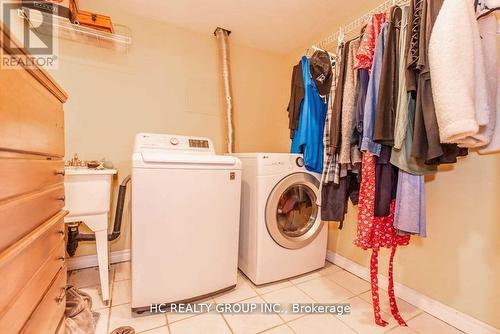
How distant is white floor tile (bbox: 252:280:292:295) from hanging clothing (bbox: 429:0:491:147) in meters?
1.28

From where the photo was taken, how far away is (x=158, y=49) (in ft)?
6.39

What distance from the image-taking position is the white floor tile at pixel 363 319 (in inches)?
47.1

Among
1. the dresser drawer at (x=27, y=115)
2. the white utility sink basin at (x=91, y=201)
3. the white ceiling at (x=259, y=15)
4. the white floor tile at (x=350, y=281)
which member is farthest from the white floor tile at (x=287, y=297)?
the white ceiling at (x=259, y=15)

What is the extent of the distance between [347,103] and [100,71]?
1.78 meters

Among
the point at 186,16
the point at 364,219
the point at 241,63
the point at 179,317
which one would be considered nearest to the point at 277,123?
the point at 241,63

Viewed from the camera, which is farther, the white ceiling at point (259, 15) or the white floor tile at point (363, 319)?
the white ceiling at point (259, 15)

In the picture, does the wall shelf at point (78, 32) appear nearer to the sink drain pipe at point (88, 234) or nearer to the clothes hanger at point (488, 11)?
the sink drain pipe at point (88, 234)

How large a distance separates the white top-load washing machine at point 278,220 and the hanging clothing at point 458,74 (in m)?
0.87

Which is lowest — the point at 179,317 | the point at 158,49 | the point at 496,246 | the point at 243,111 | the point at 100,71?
the point at 179,317

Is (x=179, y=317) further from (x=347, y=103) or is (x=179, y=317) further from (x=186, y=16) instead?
(x=186, y=16)

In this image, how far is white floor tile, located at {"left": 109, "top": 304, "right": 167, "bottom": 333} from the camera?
3.84ft

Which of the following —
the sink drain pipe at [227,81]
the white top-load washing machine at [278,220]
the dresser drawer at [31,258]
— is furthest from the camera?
the sink drain pipe at [227,81]

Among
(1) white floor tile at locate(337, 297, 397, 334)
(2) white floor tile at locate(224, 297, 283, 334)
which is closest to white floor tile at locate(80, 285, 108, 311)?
(2) white floor tile at locate(224, 297, 283, 334)

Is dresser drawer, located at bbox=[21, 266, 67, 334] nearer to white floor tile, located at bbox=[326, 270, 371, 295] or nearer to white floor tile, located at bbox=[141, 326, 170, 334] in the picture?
white floor tile, located at bbox=[141, 326, 170, 334]
